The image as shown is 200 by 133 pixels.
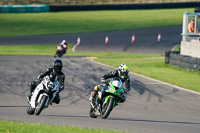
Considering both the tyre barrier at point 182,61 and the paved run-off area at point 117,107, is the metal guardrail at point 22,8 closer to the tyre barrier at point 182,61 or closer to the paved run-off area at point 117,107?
the tyre barrier at point 182,61

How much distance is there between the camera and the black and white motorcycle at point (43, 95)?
1214 centimetres

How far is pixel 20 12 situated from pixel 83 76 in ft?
115

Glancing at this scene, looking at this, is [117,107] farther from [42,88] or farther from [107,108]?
[42,88]

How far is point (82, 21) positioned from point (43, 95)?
4137 centimetres

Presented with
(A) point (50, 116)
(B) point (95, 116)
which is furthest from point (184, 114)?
(A) point (50, 116)

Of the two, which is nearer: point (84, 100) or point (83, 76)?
point (84, 100)

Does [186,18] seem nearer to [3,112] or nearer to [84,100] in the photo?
[84,100]

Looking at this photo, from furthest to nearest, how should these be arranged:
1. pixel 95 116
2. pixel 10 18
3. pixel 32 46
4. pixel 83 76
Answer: pixel 10 18
pixel 32 46
pixel 83 76
pixel 95 116

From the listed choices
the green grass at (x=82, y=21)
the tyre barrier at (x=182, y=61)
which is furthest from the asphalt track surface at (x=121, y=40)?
the tyre barrier at (x=182, y=61)

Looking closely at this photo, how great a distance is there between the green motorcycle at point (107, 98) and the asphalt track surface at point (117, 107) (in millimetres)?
228

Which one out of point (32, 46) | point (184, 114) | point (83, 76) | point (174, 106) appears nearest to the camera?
point (184, 114)

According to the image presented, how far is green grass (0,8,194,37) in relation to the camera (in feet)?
160

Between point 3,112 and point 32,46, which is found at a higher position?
point 3,112

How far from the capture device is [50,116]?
12.6m
